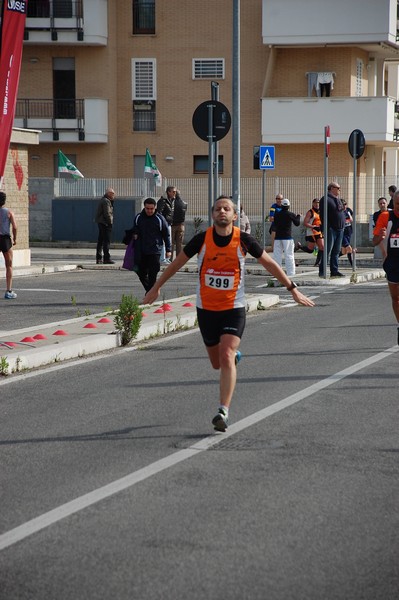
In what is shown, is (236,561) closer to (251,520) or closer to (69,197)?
(251,520)

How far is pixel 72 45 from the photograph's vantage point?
46438 millimetres

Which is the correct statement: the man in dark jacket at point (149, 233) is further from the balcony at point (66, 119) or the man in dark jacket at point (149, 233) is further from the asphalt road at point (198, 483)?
the balcony at point (66, 119)

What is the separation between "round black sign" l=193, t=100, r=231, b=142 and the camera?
1942cm

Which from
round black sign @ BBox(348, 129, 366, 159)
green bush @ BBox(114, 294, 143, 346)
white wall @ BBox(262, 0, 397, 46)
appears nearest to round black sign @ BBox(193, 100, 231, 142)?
green bush @ BBox(114, 294, 143, 346)

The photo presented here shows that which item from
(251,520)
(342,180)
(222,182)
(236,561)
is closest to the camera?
(236,561)

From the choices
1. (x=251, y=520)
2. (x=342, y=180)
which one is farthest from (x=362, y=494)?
(x=342, y=180)

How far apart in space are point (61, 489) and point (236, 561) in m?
1.71

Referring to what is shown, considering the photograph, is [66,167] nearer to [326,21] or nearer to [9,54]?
[326,21]

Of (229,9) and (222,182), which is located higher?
(229,9)

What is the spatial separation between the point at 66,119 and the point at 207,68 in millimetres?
5856

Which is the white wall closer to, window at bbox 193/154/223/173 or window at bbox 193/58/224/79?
window at bbox 193/58/224/79

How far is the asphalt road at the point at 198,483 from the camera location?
5.18 m

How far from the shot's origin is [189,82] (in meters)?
46.8

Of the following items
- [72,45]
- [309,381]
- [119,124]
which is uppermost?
[72,45]
